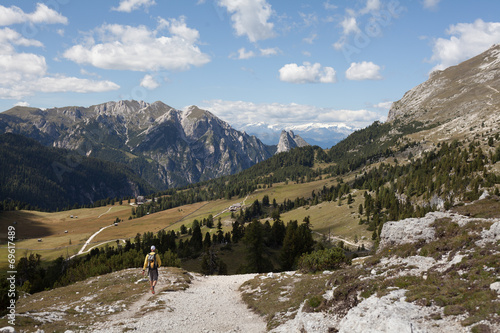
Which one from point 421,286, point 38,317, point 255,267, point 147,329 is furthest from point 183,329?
point 255,267

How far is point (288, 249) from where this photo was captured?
84.2 meters

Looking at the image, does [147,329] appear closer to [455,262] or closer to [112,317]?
[112,317]

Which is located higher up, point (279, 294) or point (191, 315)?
point (191, 315)

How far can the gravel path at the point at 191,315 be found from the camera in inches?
889

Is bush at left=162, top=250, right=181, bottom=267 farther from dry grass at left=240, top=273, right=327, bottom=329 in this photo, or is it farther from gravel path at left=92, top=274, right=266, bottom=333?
dry grass at left=240, top=273, right=327, bottom=329

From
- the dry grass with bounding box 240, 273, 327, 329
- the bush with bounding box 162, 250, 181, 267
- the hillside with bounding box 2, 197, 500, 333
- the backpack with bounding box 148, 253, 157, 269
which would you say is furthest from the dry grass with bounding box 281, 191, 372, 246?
the backpack with bounding box 148, 253, 157, 269

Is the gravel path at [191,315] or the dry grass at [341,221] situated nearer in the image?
the gravel path at [191,315]

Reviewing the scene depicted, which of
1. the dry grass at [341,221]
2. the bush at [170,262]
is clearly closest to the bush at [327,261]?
the bush at [170,262]

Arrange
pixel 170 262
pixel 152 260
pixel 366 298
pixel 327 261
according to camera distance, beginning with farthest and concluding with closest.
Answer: pixel 170 262, pixel 327 261, pixel 152 260, pixel 366 298

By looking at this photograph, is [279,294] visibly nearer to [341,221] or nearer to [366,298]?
[366,298]

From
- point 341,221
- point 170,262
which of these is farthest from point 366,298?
point 341,221

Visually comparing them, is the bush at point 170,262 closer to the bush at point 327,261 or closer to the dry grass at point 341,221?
the bush at point 327,261

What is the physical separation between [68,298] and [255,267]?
4844 cm

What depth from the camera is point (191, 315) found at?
86.0 feet
